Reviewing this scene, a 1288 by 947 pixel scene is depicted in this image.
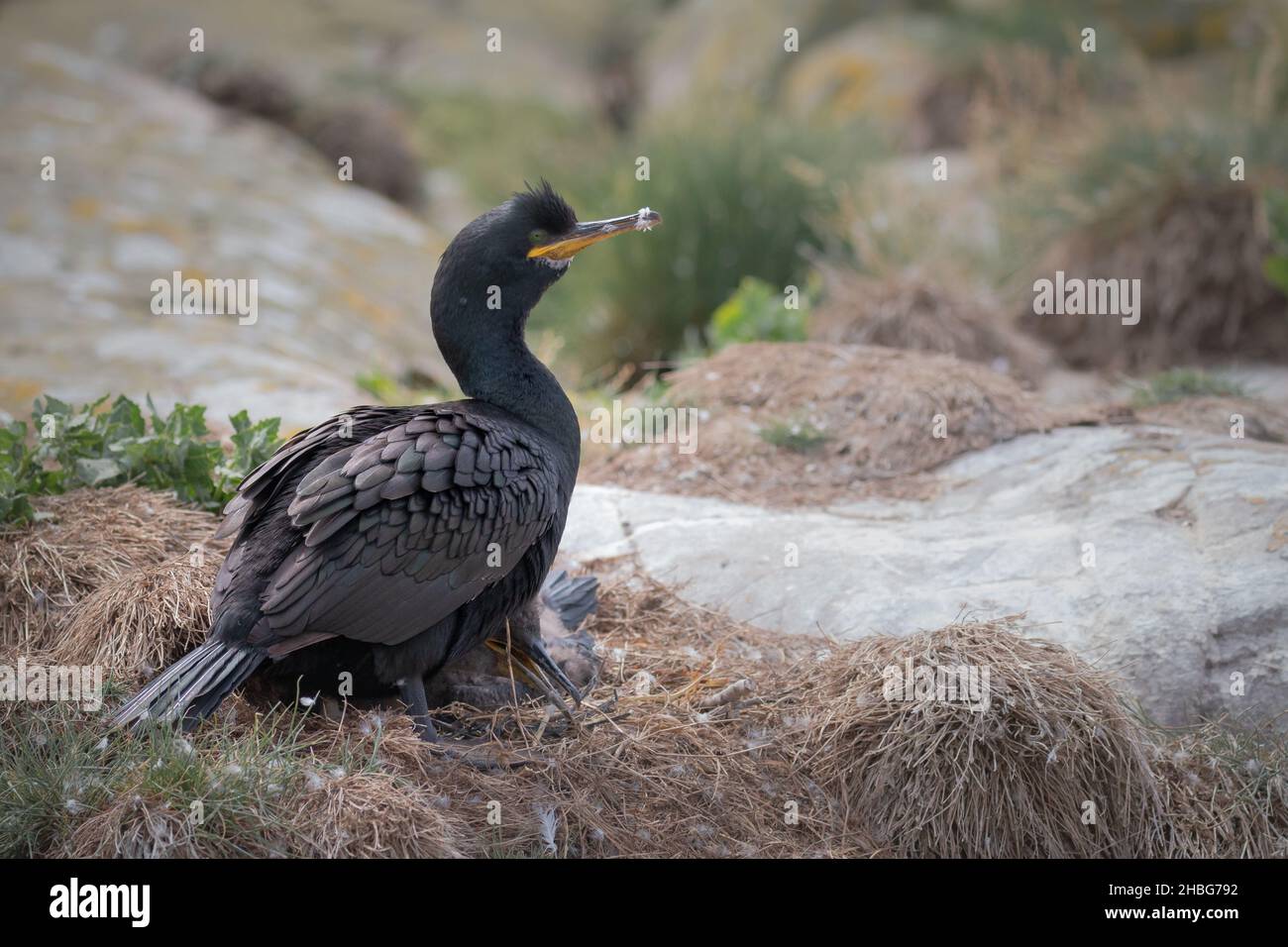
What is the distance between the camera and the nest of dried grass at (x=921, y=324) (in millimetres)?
6461

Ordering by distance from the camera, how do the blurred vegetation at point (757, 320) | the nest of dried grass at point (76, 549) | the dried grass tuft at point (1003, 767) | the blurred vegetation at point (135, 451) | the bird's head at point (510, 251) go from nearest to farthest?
1. the dried grass tuft at point (1003, 767)
2. the bird's head at point (510, 251)
3. the nest of dried grass at point (76, 549)
4. the blurred vegetation at point (135, 451)
5. the blurred vegetation at point (757, 320)

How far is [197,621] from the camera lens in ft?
11.0

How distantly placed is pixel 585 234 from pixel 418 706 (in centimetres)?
141

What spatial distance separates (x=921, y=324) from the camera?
6441 mm

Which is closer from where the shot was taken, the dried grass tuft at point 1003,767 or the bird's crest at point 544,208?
the dried grass tuft at point 1003,767

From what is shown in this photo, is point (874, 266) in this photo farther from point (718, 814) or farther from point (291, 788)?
point (291, 788)

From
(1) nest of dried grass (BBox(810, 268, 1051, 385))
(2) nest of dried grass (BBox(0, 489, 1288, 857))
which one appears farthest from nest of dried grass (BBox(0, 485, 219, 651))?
(1) nest of dried grass (BBox(810, 268, 1051, 385))

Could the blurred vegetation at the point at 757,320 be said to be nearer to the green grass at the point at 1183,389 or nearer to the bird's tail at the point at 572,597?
the green grass at the point at 1183,389

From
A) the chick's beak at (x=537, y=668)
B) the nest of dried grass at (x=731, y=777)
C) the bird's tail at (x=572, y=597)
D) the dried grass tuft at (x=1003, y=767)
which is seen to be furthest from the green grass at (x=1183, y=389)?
the chick's beak at (x=537, y=668)

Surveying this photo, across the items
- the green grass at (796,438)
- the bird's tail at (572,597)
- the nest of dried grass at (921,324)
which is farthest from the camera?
the nest of dried grass at (921,324)

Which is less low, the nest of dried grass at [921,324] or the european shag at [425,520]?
the nest of dried grass at [921,324]

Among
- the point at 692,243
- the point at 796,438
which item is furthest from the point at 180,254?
the point at 796,438

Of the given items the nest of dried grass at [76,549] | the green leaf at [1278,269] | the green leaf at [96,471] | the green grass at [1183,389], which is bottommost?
the nest of dried grass at [76,549]
